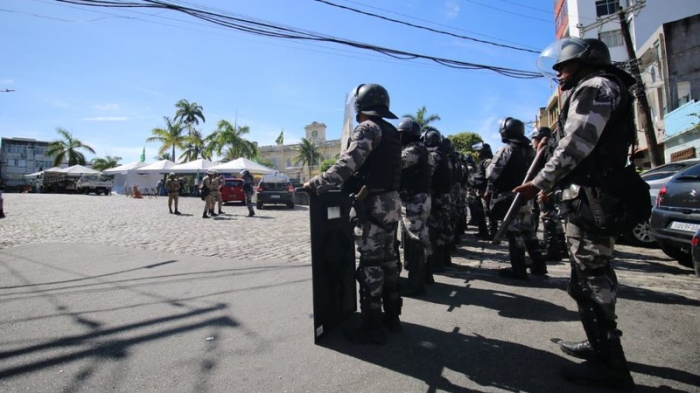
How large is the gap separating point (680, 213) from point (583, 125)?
170 inches

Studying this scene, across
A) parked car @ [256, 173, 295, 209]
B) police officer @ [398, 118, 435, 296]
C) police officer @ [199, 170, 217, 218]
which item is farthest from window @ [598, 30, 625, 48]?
police officer @ [398, 118, 435, 296]

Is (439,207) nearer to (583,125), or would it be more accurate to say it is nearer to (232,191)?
(583,125)

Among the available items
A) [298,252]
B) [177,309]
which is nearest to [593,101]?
[177,309]

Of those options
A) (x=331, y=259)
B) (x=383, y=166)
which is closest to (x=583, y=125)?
(x=383, y=166)

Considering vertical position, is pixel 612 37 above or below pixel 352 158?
above

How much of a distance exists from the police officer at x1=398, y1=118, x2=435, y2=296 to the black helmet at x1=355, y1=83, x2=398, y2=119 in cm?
92

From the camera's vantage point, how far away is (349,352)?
2.68 metres

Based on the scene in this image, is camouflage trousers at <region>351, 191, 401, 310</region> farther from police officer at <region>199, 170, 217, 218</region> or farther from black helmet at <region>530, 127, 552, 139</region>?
police officer at <region>199, 170, 217, 218</region>

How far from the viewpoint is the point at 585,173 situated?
2.23 meters

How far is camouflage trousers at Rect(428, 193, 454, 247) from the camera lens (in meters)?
5.18

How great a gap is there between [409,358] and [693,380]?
169 cm

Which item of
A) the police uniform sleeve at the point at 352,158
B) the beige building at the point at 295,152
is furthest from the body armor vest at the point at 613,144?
the beige building at the point at 295,152

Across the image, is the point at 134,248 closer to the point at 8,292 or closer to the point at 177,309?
the point at 8,292

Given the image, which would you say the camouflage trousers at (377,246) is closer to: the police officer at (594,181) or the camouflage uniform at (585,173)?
the police officer at (594,181)
